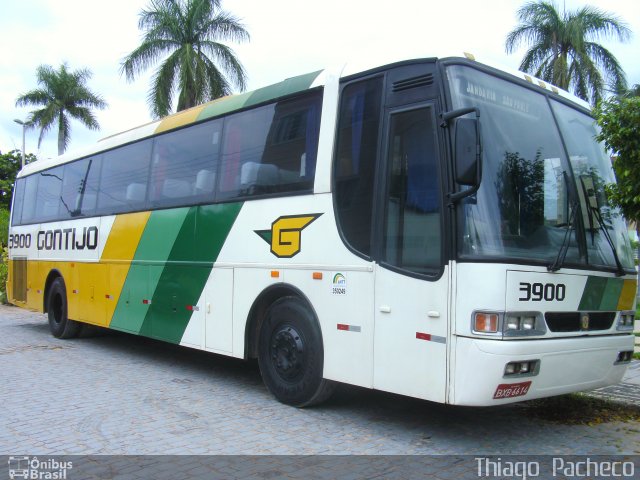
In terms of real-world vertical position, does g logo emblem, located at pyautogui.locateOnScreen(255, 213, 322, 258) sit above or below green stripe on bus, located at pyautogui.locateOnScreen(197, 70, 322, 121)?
below

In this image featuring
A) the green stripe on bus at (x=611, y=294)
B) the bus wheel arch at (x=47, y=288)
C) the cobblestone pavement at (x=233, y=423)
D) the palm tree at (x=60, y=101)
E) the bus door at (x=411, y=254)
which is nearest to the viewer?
the bus door at (x=411, y=254)

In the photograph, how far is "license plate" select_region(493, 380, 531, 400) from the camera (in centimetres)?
473

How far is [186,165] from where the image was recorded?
8.36 metres

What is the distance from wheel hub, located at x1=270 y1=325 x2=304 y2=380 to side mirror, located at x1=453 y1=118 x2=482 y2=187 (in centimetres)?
253

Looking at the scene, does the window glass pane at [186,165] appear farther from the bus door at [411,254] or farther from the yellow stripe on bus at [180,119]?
the bus door at [411,254]

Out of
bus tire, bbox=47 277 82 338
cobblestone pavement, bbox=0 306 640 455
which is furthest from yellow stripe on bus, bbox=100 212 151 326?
bus tire, bbox=47 277 82 338

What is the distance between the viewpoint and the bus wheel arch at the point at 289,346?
6.14 meters

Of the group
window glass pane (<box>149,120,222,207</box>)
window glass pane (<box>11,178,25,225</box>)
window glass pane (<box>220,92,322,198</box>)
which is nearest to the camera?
window glass pane (<box>220,92,322,198</box>)

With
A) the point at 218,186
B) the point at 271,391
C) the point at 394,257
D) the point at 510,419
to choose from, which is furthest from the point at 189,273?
the point at 510,419

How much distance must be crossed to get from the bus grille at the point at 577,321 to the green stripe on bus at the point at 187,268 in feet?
12.4

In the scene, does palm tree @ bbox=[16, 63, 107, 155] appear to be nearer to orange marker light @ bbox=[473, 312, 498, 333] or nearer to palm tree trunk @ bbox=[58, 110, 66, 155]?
palm tree trunk @ bbox=[58, 110, 66, 155]

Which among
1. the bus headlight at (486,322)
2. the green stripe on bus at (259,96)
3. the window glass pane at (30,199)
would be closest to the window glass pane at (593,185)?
the bus headlight at (486,322)

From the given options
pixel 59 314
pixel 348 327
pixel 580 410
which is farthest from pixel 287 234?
pixel 59 314

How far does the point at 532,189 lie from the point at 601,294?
124 centimetres
